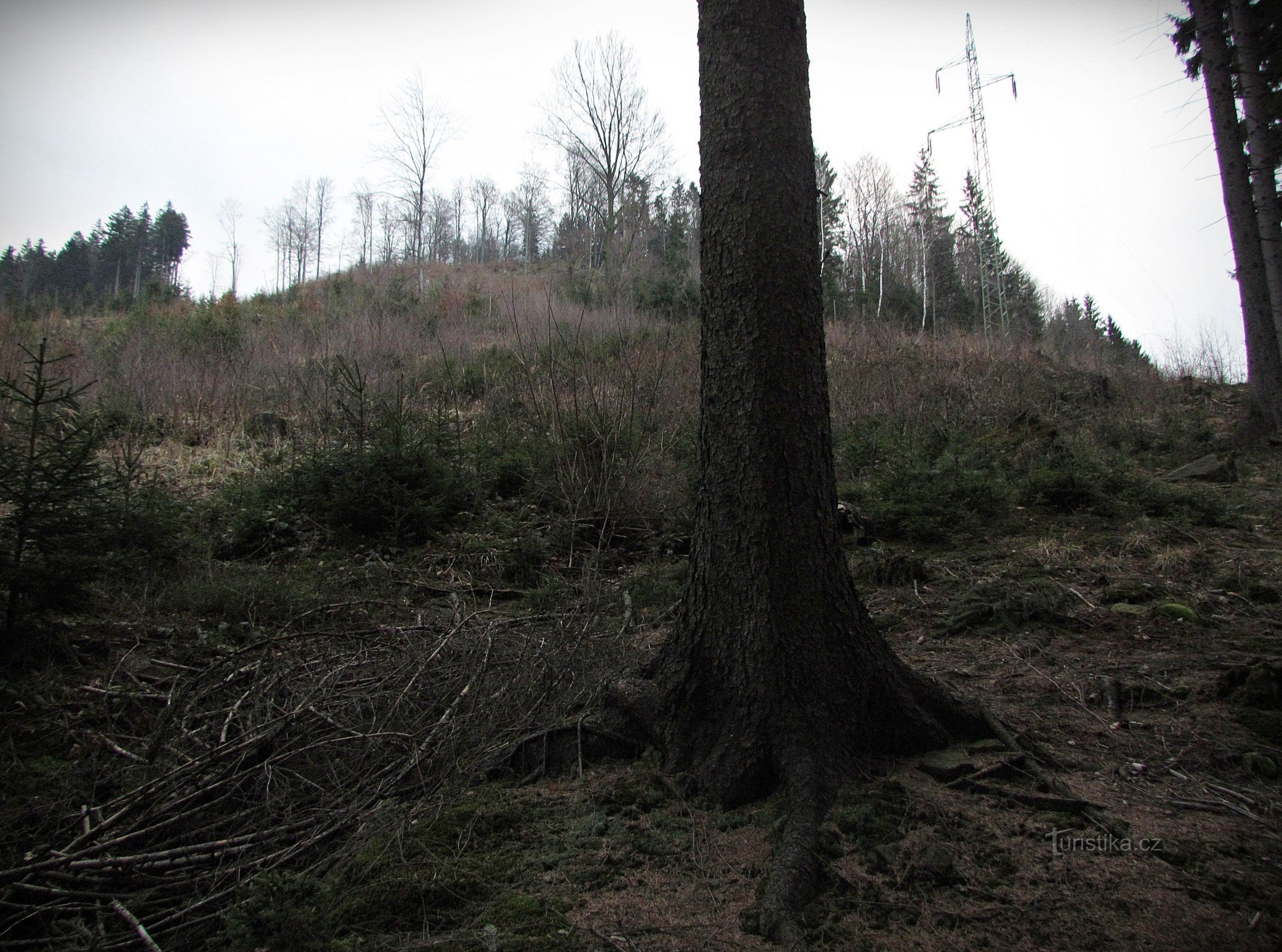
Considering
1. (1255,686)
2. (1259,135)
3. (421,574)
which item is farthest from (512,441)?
(1259,135)

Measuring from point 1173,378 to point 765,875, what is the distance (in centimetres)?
1704

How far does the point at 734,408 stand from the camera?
238 centimetres

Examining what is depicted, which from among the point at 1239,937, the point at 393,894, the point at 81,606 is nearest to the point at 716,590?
the point at 393,894

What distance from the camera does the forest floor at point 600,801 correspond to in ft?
5.53

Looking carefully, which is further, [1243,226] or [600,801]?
[1243,226]

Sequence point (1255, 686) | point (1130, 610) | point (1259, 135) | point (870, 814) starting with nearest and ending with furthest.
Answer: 1. point (870, 814)
2. point (1255, 686)
3. point (1130, 610)
4. point (1259, 135)

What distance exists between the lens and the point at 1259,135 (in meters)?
9.33

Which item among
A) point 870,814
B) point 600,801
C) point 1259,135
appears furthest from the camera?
point 1259,135

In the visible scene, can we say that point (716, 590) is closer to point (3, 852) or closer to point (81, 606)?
point (3, 852)

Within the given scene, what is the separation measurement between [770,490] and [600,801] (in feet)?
3.99

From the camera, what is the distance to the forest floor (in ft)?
5.53

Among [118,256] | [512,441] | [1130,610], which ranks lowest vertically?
[1130,610]

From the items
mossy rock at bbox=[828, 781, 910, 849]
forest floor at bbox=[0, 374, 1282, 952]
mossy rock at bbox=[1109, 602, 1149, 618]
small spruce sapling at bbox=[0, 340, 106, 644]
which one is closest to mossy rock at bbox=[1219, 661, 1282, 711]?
forest floor at bbox=[0, 374, 1282, 952]

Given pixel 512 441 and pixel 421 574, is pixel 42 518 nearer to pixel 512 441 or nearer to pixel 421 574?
pixel 421 574
